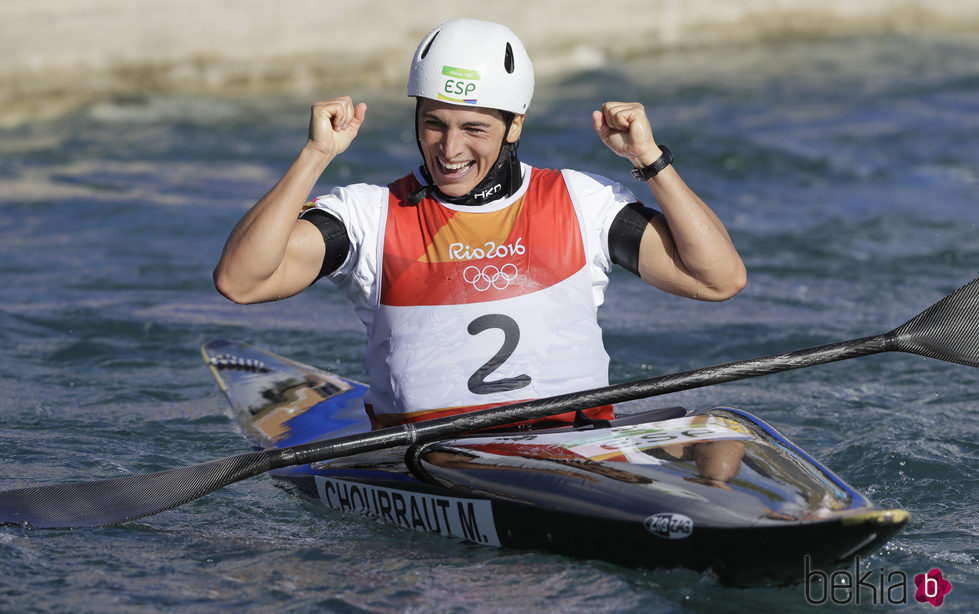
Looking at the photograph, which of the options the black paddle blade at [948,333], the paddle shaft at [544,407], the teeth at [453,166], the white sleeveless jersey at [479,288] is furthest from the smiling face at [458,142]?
the black paddle blade at [948,333]

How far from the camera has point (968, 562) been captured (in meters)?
3.71

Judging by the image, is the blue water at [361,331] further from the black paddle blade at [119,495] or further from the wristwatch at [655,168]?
the wristwatch at [655,168]

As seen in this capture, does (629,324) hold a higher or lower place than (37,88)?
lower

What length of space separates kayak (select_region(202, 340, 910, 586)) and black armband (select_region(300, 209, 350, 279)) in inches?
26.7

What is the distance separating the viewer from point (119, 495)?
3988 mm

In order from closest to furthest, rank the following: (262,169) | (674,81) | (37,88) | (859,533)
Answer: (859,533), (262,169), (37,88), (674,81)

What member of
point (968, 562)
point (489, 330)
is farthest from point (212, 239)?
point (968, 562)

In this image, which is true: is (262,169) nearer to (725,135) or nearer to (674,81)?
(725,135)

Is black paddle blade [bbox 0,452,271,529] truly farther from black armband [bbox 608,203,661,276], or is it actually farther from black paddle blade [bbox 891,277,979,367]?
black paddle blade [bbox 891,277,979,367]

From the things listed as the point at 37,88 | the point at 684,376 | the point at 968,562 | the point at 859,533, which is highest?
the point at 37,88

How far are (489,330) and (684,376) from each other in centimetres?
66

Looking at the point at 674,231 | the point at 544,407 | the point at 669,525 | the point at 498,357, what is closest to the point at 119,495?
the point at 498,357

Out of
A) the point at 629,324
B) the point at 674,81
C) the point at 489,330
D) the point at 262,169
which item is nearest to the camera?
the point at 489,330

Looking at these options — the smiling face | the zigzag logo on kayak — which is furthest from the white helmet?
the zigzag logo on kayak
